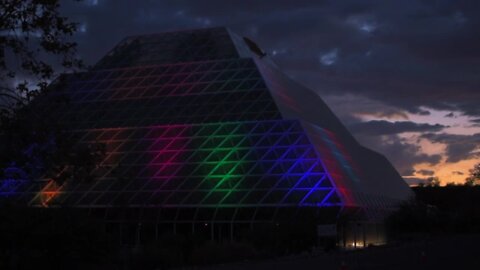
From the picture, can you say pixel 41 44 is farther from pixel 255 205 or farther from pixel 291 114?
pixel 291 114

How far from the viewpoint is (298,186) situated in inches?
1829

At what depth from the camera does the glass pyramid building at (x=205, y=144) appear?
46.7m

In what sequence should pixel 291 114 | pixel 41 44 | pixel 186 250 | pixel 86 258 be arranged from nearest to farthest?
→ pixel 41 44 → pixel 86 258 → pixel 186 250 → pixel 291 114

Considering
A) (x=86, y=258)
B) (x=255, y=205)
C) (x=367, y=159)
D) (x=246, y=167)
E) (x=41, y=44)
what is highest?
(x=367, y=159)

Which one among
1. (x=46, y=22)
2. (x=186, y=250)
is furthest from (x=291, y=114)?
(x=46, y=22)

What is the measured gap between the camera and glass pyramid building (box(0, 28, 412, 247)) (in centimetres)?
4666

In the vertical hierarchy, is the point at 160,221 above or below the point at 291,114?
below

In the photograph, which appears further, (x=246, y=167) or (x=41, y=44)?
(x=246, y=167)

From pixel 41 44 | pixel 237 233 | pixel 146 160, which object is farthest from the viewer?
pixel 146 160

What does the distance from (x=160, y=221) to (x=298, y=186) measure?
394 inches

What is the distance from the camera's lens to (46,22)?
10.7 metres

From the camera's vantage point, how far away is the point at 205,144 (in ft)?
174

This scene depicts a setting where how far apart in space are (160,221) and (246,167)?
24.4 ft

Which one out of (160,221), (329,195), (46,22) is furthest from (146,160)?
(46,22)
